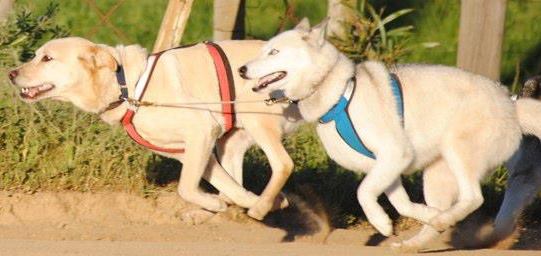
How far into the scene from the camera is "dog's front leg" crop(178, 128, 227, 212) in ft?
30.7

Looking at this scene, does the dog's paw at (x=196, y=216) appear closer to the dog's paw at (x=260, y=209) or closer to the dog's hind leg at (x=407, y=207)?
the dog's paw at (x=260, y=209)

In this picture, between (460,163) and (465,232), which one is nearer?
(460,163)

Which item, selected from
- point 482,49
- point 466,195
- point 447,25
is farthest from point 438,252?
point 447,25

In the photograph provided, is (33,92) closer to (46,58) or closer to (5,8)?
(46,58)

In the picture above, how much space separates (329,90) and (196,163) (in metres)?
1.14

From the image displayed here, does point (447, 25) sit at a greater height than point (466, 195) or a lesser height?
lesser

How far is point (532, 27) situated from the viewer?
54.1 feet

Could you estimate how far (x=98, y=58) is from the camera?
920 centimetres

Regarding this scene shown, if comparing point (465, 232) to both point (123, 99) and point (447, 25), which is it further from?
point (447, 25)

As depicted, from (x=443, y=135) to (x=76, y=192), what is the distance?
9.95 ft

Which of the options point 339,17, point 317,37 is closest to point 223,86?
point 317,37

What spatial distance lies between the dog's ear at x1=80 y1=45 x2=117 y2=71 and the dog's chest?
143 cm

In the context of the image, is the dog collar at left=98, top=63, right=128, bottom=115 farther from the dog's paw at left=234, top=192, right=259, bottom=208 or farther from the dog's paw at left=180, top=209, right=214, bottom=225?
the dog's paw at left=180, top=209, right=214, bottom=225

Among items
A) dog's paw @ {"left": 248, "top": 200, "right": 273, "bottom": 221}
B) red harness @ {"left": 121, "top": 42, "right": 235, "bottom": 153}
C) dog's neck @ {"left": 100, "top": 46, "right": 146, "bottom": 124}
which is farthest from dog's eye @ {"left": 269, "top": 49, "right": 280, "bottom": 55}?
dog's paw @ {"left": 248, "top": 200, "right": 273, "bottom": 221}
